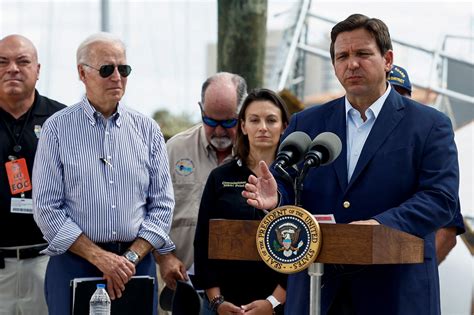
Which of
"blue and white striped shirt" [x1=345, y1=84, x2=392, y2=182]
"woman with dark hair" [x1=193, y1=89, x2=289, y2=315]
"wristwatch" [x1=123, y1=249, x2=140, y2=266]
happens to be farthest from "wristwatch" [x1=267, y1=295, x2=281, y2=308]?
"blue and white striped shirt" [x1=345, y1=84, x2=392, y2=182]

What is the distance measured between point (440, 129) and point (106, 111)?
2108mm

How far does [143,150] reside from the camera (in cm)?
514

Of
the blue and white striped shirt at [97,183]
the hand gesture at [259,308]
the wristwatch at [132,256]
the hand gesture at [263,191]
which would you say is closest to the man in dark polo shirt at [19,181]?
the blue and white striped shirt at [97,183]

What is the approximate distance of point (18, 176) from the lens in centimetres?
536

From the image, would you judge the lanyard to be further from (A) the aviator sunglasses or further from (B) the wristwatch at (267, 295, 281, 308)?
(B) the wristwatch at (267, 295, 281, 308)

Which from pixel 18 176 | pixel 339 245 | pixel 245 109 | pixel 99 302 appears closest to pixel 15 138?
pixel 18 176

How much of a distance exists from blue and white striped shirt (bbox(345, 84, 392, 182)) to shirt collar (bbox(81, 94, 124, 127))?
65.4 inches

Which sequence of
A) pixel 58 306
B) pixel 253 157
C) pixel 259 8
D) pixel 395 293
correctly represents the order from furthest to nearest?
pixel 259 8
pixel 253 157
pixel 58 306
pixel 395 293

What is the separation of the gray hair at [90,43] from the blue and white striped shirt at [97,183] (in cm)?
24

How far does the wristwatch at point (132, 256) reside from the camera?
4.90m

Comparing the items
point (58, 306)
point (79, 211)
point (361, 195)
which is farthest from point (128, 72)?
point (361, 195)

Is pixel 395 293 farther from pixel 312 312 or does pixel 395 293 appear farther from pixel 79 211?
pixel 79 211

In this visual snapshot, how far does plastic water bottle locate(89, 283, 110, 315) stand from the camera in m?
4.78

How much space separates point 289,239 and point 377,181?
597mm
